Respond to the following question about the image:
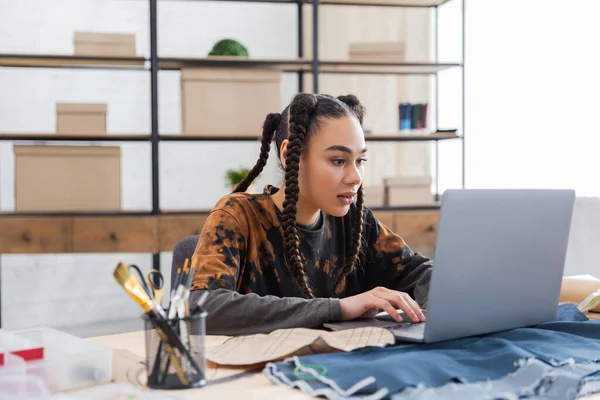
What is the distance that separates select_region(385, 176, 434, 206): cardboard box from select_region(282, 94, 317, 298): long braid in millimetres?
2018

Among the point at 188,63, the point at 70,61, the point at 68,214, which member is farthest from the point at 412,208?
the point at 70,61

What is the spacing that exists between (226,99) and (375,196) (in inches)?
34.0

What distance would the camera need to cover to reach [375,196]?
3.59 metres

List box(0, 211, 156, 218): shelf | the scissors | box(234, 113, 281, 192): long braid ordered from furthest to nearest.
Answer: box(0, 211, 156, 218): shelf, box(234, 113, 281, 192): long braid, the scissors

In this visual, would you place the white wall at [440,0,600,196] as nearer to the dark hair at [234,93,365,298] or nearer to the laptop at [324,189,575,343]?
the dark hair at [234,93,365,298]

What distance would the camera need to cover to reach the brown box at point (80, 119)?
3.30 meters

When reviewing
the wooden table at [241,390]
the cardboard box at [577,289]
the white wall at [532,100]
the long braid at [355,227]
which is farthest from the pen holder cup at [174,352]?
the white wall at [532,100]

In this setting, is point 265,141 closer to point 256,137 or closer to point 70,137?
point 256,137

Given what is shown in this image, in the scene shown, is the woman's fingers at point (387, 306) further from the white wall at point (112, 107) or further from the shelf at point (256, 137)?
the white wall at point (112, 107)

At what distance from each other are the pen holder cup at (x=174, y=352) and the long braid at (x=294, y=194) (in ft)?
2.26

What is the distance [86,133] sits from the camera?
3.32 meters

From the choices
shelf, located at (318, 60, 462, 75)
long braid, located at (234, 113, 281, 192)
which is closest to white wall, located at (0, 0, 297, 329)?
shelf, located at (318, 60, 462, 75)

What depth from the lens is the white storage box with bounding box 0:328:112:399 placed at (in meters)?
0.86

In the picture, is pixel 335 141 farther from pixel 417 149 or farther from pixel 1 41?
pixel 1 41
